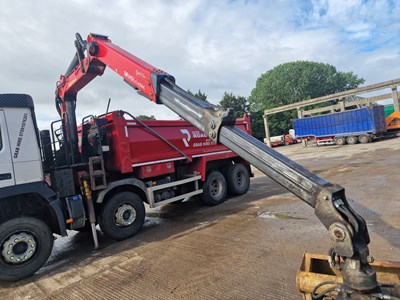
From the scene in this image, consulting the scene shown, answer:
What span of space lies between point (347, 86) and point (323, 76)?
575 cm

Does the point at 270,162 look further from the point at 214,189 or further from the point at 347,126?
the point at 347,126

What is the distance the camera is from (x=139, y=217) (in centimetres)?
584

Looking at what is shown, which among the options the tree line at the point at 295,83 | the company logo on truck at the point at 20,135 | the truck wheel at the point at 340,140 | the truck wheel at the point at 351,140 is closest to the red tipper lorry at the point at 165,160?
the company logo on truck at the point at 20,135

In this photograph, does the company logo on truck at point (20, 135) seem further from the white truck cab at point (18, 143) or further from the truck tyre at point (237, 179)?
the truck tyre at point (237, 179)

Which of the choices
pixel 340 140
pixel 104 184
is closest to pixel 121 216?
pixel 104 184

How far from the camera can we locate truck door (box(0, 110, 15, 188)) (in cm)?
421

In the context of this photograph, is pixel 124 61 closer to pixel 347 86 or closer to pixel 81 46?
pixel 81 46

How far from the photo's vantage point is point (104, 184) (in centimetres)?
534

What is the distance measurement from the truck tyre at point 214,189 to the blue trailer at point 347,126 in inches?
741

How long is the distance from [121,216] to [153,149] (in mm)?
1645

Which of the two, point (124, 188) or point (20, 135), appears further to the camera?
point (124, 188)

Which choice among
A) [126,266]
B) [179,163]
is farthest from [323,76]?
[126,266]

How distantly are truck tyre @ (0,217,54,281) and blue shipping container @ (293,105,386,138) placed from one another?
23.6 m

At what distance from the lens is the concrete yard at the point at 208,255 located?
3.47m
